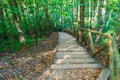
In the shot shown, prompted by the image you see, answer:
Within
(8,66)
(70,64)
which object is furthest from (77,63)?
(8,66)

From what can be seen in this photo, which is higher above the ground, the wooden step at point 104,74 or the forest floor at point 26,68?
the wooden step at point 104,74

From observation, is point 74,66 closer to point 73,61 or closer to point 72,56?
point 73,61

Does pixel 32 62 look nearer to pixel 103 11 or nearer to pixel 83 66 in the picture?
pixel 83 66

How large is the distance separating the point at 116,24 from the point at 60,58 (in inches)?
184

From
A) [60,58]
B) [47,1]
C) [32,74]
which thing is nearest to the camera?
[32,74]

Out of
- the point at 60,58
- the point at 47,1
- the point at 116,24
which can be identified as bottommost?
the point at 60,58

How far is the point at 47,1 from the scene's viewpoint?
45.2ft

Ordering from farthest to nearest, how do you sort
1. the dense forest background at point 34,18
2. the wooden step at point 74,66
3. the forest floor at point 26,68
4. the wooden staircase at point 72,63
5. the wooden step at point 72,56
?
the dense forest background at point 34,18
the wooden step at point 72,56
the wooden step at point 74,66
the wooden staircase at point 72,63
the forest floor at point 26,68

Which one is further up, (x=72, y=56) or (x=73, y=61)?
(x=73, y=61)

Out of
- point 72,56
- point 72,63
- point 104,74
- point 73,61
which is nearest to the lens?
point 104,74

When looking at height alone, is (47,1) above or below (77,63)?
above

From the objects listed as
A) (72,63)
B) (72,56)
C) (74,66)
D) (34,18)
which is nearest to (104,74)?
(74,66)

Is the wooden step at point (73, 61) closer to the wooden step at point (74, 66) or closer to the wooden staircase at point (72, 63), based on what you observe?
the wooden staircase at point (72, 63)

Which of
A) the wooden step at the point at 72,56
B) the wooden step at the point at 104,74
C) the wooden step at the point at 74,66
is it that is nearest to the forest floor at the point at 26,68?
the wooden step at the point at 74,66
